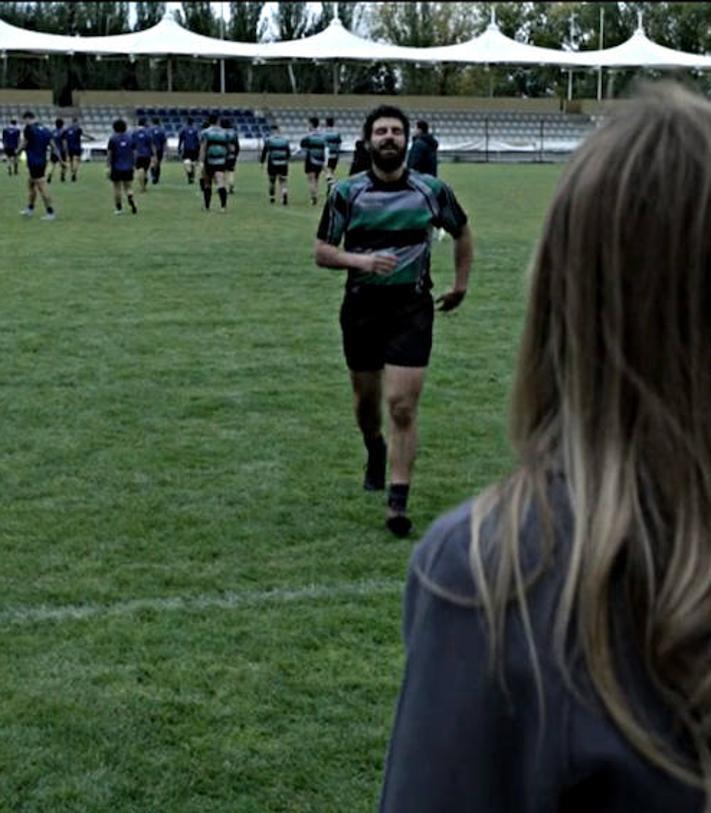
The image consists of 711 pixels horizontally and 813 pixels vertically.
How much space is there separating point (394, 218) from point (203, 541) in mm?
1771

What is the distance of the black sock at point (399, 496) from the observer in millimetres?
7273

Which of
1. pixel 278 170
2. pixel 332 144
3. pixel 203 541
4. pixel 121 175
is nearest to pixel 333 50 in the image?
pixel 332 144

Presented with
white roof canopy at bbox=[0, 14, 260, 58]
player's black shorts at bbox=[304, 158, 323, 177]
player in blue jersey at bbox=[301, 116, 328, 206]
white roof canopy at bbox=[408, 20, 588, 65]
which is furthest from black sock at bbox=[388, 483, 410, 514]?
white roof canopy at bbox=[408, 20, 588, 65]

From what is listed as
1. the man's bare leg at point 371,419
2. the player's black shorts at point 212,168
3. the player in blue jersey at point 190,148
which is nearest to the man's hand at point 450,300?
the man's bare leg at point 371,419

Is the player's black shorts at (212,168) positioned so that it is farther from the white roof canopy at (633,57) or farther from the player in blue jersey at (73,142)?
the white roof canopy at (633,57)

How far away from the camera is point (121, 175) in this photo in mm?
27812

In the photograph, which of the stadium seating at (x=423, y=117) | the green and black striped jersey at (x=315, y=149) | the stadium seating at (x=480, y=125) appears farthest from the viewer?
the stadium seating at (x=480, y=125)

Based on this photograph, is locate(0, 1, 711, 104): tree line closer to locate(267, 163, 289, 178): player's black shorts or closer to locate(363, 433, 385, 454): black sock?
locate(267, 163, 289, 178): player's black shorts

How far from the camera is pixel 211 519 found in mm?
7605

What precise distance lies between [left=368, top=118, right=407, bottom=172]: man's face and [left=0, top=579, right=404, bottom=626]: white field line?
6.59ft

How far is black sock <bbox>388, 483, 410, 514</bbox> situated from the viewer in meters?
7.27

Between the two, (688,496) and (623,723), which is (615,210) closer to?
(688,496)

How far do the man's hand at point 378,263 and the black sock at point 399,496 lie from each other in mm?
1011

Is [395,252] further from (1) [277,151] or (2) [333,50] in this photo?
(2) [333,50]
